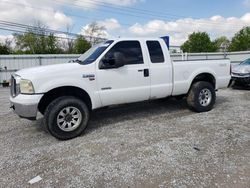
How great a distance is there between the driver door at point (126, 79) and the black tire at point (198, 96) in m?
1.39

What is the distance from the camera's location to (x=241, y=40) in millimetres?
44719

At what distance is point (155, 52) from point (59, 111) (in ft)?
8.67

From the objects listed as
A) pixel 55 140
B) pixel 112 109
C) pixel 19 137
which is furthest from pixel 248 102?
pixel 19 137

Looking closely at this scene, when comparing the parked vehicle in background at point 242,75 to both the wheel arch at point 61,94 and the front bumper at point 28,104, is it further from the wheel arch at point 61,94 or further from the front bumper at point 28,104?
the front bumper at point 28,104

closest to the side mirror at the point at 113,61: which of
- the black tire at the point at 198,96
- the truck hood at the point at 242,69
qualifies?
the black tire at the point at 198,96

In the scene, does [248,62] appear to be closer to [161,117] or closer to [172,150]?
[161,117]

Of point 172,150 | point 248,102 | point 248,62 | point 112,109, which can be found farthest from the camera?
point 248,62

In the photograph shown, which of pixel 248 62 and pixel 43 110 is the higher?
pixel 248 62

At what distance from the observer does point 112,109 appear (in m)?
6.78

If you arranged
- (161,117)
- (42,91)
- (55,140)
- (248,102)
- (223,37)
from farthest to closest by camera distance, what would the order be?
1. (223,37)
2. (248,102)
3. (161,117)
4. (55,140)
5. (42,91)

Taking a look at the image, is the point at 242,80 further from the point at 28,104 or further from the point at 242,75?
the point at 28,104

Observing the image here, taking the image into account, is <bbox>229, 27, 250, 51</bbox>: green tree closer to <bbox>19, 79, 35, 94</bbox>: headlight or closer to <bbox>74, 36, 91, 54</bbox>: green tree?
<bbox>74, 36, 91, 54</bbox>: green tree

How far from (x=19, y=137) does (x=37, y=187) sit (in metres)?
2.11

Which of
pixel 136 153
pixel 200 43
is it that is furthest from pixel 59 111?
pixel 200 43
